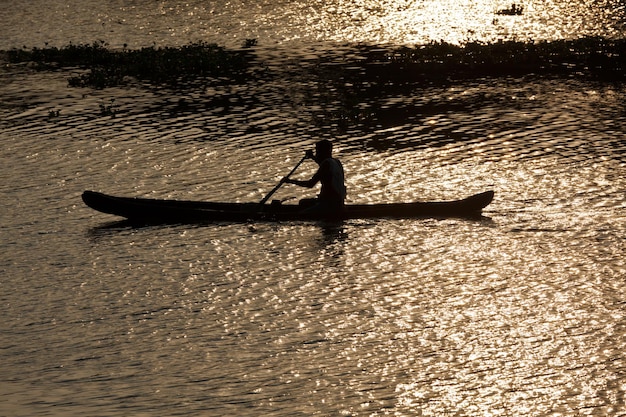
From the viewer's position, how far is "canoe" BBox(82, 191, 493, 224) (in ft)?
78.0

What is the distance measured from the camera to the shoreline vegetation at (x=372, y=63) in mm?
40250

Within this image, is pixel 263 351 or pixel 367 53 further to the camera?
pixel 367 53

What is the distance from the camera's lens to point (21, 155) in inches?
1223

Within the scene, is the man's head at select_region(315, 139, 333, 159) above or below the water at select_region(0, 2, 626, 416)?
above

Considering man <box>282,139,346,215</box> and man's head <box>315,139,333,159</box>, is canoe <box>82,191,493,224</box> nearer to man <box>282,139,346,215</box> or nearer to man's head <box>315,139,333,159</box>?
man <box>282,139,346,215</box>

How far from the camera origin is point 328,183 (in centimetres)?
2370

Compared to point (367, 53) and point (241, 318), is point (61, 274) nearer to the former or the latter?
point (241, 318)

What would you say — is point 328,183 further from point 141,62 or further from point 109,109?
point 141,62

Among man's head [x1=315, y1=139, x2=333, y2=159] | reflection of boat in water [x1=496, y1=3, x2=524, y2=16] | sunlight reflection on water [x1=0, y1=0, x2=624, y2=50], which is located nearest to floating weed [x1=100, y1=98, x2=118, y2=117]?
sunlight reflection on water [x1=0, y1=0, x2=624, y2=50]

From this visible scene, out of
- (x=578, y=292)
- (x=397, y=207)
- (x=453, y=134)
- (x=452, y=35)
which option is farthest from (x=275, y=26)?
(x=578, y=292)

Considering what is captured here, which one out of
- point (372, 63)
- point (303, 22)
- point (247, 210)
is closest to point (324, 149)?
point (247, 210)

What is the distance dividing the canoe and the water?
0.27m

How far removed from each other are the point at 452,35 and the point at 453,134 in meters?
16.9

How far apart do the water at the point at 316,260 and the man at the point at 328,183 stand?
39cm
